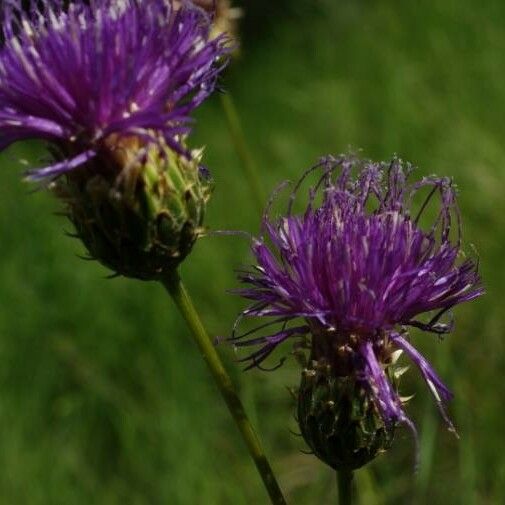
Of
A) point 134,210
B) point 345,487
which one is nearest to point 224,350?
point 345,487

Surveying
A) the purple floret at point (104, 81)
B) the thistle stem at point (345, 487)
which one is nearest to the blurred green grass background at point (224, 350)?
the thistle stem at point (345, 487)

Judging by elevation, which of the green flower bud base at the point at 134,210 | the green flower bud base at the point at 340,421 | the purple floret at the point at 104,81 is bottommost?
the green flower bud base at the point at 340,421

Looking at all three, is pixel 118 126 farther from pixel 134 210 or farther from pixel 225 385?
pixel 225 385

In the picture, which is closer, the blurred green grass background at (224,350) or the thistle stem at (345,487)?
the thistle stem at (345,487)

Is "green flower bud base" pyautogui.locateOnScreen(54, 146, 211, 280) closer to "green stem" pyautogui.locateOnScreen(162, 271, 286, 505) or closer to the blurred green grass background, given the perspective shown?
"green stem" pyautogui.locateOnScreen(162, 271, 286, 505)

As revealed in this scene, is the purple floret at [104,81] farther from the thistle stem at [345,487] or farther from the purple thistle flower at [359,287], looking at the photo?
the thistle stem at [345,487]

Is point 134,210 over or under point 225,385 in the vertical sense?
over
